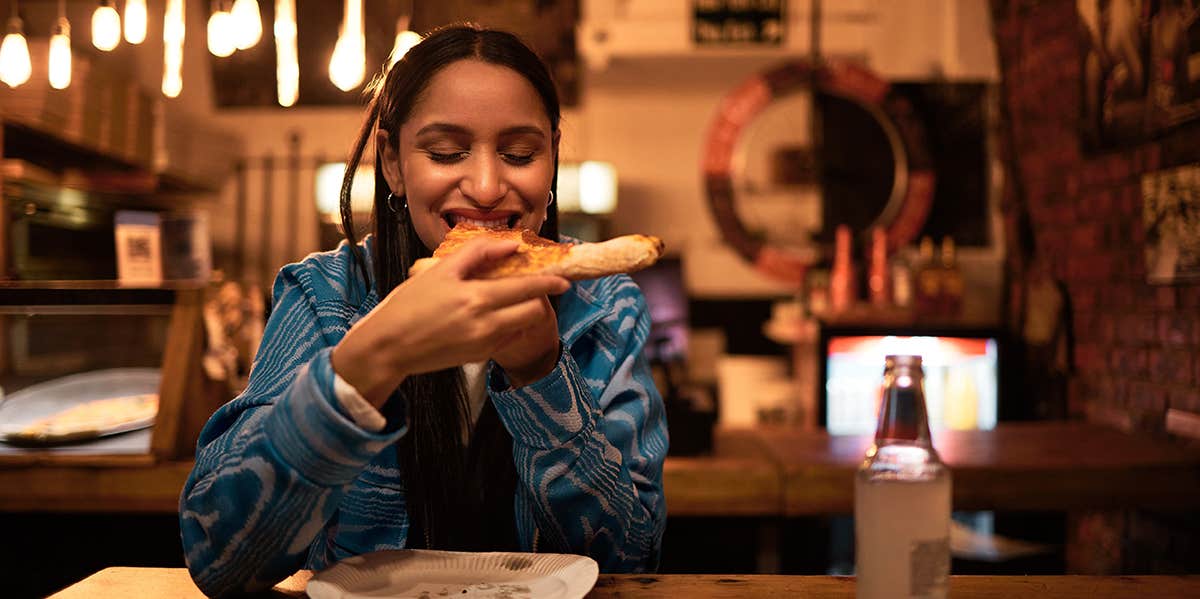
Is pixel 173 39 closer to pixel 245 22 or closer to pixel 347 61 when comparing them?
pixel 245 22

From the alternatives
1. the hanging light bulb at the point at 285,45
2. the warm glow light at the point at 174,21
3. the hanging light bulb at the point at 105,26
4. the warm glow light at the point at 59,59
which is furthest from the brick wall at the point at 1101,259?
the warm glow light at the point at 59,59

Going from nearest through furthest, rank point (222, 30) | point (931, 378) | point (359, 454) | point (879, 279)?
point (359, 454)
point (222, 30)
point (931, 378)
point (879, 279)

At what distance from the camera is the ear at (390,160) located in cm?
139

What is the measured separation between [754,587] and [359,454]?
0.56 metres

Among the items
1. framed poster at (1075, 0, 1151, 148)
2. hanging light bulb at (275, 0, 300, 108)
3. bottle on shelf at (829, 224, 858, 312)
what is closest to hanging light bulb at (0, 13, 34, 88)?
hanging light bulb at (275, 0, 300, 108)

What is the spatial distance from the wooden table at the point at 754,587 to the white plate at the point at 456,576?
7 cm

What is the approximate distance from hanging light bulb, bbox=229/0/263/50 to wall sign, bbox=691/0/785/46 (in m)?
2.85

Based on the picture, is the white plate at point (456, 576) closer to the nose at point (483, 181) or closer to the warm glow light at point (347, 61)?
the nose at point (483, 181)

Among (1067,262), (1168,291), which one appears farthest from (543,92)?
(1067,262)

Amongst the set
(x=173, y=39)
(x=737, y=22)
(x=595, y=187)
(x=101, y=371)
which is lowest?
(x=101, y=371)

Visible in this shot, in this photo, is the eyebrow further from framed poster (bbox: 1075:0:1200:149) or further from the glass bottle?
framed poster (bbox: 1075:0:1200:149)

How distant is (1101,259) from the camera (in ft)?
10.4

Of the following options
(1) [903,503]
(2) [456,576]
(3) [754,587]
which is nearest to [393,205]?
(2) [456,576]

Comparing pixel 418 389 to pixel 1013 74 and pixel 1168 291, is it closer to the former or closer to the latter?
pixel 1168 291
